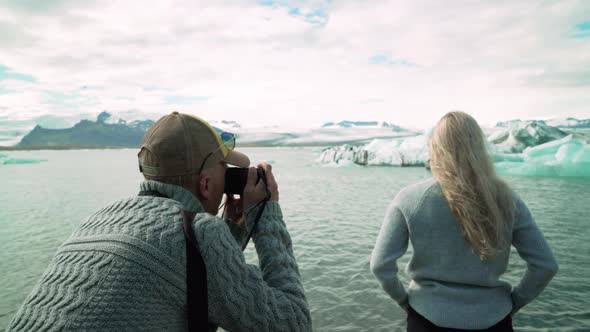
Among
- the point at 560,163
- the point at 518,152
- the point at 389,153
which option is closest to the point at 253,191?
the point at 560,163

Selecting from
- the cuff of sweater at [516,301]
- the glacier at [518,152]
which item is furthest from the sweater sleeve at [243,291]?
the glacier at [518,152]

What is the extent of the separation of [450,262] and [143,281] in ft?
5.27

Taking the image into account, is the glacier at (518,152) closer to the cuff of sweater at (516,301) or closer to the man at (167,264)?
the cuff of sweater at (516,301)

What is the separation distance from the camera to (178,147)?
1398mm

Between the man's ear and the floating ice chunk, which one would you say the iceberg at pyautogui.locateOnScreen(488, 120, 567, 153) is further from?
the man's ear

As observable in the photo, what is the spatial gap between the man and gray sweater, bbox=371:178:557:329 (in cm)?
92

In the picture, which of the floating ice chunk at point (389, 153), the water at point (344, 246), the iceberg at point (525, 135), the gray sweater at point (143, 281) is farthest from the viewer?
the floating ice chunk at point (389, 153)

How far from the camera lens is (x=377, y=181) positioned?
81.5ft

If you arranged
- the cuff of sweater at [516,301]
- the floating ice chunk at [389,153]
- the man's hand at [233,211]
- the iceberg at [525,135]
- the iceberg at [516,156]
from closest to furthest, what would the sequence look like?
the man's hand at [233,211]
the cuff of sweater at [516,301]
the iceberg at [516,156]
the iceberg at [525,135]
the floating ice chunk at [389,153]

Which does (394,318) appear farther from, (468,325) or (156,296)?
(156,296)

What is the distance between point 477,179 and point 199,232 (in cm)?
152

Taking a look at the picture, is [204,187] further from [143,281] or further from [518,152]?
[518,152]

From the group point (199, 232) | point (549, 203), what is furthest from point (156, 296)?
point (549, 203)

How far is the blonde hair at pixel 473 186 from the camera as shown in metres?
2.08
